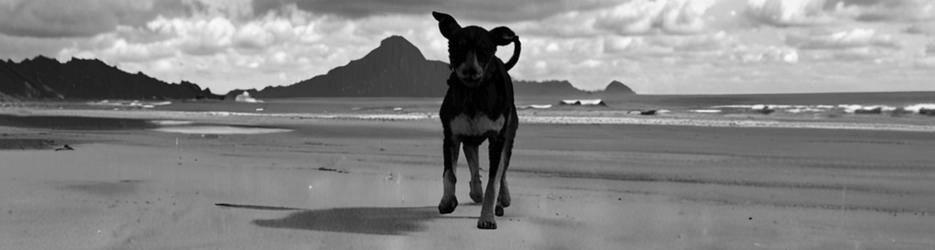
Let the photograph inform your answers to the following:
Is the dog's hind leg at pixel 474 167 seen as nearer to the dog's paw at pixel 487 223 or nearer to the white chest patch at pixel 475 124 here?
the white chest patch at pixel 475 124

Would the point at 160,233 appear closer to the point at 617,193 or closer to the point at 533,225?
the point at 533,225

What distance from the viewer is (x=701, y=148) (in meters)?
16.4

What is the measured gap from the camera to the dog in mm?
5570

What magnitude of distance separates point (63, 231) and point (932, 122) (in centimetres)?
3375

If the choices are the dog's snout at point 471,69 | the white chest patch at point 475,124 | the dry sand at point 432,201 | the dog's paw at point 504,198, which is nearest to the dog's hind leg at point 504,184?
the dog's paw at point 504,198

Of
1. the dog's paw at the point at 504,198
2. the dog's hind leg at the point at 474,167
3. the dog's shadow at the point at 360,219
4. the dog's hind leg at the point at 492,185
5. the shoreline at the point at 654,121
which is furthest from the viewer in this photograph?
the shoreline at the point at 654,121

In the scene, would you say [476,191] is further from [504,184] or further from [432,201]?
[432,201]

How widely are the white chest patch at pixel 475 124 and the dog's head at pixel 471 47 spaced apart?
34cm

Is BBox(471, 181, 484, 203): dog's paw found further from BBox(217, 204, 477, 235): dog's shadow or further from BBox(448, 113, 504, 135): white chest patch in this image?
BBox(448, 113, 504, 135): white chest patch

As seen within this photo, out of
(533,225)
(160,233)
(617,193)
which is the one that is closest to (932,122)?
(617,193)

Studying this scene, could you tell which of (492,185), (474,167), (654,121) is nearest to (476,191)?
(474,167)

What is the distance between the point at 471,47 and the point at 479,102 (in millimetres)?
509

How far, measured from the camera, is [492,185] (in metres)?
6.14

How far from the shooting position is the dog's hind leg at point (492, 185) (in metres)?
5.83
